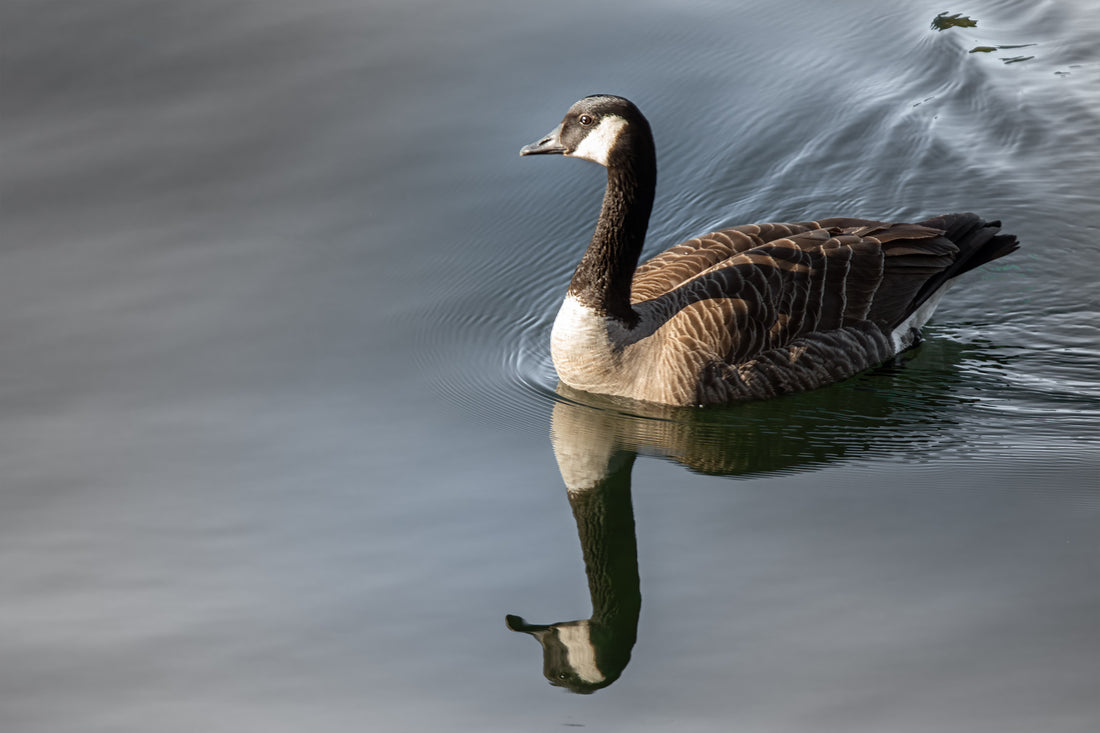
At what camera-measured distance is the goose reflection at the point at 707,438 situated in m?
7.52

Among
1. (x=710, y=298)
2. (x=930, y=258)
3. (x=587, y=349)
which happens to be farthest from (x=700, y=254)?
(x=930, y=258)

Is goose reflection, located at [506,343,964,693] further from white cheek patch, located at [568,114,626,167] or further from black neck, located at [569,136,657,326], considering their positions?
white cheek patch, located at [568,114,626,167]

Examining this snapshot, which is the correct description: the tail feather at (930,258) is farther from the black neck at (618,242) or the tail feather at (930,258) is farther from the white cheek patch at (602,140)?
the white cheek patch at (602,140)

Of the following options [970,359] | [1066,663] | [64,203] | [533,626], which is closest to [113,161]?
[64,203]

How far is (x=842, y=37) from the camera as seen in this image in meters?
14.2

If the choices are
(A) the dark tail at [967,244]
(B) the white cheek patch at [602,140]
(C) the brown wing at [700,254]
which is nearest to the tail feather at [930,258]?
(A) the dark tail at [967,244]

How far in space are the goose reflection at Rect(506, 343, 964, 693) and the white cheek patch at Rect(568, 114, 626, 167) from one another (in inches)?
73.2

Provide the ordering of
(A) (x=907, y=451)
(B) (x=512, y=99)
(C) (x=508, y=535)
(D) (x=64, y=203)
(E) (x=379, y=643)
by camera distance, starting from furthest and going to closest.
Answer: (B) (x=512, y=99), (D) (x=64, y=203), (A) (x=907, y=451), (C) (x=508, y=535), (E) (x=379, y=643)

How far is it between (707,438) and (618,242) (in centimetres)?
165

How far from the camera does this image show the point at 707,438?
878 centimetres

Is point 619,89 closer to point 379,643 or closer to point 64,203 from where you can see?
point 64,203

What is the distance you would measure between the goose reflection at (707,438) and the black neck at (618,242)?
77 cm

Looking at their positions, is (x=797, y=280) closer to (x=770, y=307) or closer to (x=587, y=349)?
(x=770, y=307)

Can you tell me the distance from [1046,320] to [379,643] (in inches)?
260
